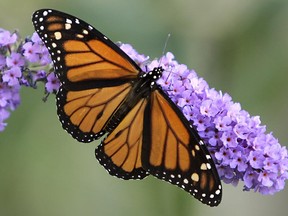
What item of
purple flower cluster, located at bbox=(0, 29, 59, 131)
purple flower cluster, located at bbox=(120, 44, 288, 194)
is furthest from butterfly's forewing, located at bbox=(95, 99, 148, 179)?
purple flower cluster, located at bbox=(0, 29, 59, 131)

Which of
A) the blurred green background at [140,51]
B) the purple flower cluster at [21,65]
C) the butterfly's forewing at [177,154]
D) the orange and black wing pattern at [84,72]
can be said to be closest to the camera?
the butterfly's forewing at [177,154]

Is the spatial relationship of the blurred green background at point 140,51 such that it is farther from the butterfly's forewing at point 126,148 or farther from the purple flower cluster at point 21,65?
the butterfly's forewing at point 126,148

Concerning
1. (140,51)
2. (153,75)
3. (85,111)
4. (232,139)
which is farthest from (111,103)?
(140,51)

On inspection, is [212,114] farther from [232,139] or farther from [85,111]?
[85,111]

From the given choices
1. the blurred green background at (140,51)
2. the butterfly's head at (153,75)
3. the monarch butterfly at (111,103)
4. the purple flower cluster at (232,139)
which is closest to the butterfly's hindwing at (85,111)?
the monarch butterfly at (111,103)

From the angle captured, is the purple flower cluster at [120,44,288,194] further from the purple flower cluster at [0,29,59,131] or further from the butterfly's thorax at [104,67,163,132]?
the purple flower cluster at [0,29,59,131]

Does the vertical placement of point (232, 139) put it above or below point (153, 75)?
below
